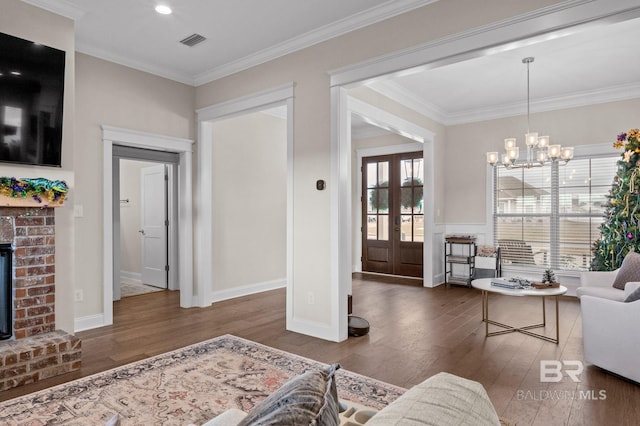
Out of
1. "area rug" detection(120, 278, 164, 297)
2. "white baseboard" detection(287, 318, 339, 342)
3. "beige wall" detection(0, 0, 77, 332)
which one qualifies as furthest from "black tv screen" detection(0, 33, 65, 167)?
"area rug" detection(120, 278, 164, 297)

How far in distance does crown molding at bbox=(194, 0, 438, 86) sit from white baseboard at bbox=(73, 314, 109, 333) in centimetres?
307

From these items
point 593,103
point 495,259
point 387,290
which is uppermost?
point 593,103

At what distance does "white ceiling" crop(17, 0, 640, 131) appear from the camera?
3.38 meters

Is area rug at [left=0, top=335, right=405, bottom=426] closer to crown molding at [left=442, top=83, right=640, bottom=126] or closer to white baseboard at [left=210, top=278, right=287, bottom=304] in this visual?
white baseboard at [left=210, top=278, right=287, bottom=304]

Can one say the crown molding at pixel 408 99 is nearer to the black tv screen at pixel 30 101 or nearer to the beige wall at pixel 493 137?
the beige wall at pixel 493 137

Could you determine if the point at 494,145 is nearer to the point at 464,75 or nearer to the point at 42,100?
the point at 464,75

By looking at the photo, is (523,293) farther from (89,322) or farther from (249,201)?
(89,322)

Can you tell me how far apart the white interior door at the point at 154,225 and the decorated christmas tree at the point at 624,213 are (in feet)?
20.5

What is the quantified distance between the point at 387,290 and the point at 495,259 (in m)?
1.84

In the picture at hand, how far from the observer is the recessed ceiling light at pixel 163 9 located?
11.0ft

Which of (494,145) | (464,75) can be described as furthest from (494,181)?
(464,75)

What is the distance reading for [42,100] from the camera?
3.20 meters

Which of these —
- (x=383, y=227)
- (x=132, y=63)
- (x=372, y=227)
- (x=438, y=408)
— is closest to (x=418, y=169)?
(x=383, y=227)

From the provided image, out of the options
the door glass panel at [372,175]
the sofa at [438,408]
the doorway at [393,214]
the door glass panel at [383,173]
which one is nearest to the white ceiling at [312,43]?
the doorway at [393,214]
